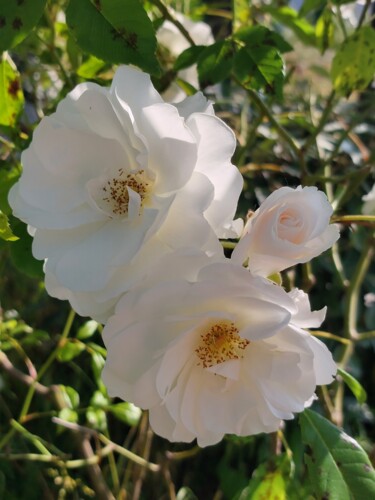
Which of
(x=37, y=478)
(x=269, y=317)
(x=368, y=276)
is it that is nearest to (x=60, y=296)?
(x=269, y=317)

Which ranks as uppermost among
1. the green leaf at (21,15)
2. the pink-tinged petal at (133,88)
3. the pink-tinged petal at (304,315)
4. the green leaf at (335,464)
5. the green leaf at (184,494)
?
the green leaf at (21,15)

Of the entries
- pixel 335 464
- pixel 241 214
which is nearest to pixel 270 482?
pixel 335 464

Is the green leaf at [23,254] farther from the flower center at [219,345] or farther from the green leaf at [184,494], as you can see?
the green leaf at [184,494]

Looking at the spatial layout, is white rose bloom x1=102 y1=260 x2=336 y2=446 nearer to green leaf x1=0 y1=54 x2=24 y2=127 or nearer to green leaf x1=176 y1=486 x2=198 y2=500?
green leaf x1=0 y1=54 x2=24 y2=127

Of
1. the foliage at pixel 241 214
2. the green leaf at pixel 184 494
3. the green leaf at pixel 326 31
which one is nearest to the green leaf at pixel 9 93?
the foliage at pixel 241 214

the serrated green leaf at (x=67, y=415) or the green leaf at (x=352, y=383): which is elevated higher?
the green leaf at (x=352, y=383)

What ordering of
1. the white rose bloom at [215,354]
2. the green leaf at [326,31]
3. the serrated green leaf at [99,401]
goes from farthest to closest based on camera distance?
the serrated green leaf at [99,401], the green leaf at [326,31], the white rose bloom at [215,354]

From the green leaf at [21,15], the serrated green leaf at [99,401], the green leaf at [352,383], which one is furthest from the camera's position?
the serrated green leaf at [99,401]

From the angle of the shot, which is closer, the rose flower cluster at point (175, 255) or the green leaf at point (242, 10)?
the rose flower cluster at point (175, 255)

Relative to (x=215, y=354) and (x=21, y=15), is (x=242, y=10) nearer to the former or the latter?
(x=21, y=15)
